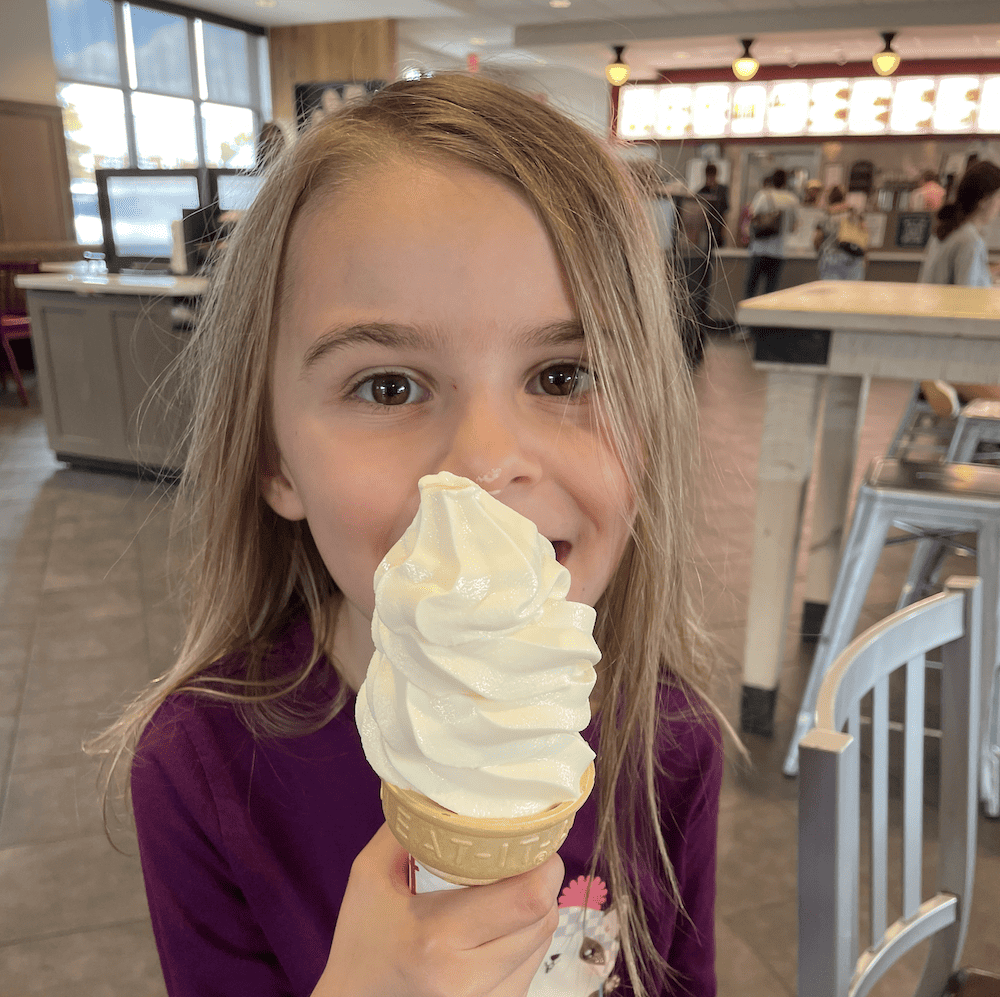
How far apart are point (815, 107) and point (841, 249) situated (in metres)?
3.14

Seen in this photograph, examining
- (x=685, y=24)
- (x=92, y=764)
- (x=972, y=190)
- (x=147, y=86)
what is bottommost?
(x=92, y=764)

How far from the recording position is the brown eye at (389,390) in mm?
770

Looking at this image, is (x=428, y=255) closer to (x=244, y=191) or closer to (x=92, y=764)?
(x=244, y=191)

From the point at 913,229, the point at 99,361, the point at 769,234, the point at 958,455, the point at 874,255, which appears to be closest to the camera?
the point at 958,455

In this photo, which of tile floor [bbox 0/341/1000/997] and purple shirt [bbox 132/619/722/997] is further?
tile floor [bbox 0/341/1000/997]

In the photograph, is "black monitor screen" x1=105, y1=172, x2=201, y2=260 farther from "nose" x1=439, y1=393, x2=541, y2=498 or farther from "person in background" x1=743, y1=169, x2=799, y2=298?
"person in background" x1=743, y1=169, x2=799, y2=298

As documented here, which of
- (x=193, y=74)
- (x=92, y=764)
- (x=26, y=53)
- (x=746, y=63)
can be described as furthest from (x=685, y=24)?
(x=92, y=764)

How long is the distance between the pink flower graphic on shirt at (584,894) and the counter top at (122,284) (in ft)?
12.1

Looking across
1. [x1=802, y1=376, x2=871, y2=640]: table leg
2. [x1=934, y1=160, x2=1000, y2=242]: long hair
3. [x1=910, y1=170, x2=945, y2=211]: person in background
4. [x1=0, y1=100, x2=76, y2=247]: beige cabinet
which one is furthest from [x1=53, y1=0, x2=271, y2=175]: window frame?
[x1=910, y1=170, x2=945, y2=211]: person in background

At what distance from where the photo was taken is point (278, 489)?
0.94m

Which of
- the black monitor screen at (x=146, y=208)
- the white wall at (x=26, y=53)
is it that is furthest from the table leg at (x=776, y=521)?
the white wall at (x=26, y=53)

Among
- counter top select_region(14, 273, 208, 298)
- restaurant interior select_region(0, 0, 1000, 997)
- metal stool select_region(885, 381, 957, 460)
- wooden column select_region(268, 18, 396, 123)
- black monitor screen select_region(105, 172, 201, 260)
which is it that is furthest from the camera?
wooden column select_region(268, 18, 396, 123)

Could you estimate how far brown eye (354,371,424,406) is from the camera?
77 cm

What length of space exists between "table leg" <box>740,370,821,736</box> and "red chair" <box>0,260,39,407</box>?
679 centimetres
